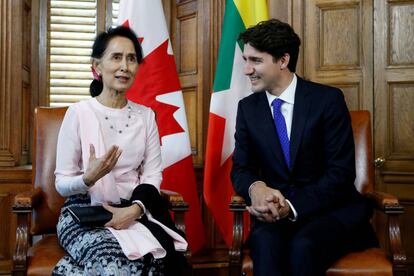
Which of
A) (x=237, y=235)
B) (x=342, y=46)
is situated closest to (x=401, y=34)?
(x=342, y=46)

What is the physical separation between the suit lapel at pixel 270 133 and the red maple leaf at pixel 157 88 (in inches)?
30.7

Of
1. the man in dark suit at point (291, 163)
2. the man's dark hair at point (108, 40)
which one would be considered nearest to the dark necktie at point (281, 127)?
the man in dark suit at point (291, 163)

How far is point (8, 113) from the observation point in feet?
10.6

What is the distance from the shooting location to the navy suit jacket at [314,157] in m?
2.19

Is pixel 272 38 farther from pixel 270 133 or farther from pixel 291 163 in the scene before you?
pixel 291 163

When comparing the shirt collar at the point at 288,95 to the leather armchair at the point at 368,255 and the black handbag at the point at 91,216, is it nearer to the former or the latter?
the leather armchair at the point at 368,255

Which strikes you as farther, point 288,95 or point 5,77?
point 5,77

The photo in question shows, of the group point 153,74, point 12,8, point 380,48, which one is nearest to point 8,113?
point 12,8

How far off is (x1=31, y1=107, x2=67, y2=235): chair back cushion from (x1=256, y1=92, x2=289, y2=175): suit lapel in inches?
37.3

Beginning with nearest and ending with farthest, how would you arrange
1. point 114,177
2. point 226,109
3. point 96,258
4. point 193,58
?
point 96,258 → point 114,177 → point 226,109 → point 193,58

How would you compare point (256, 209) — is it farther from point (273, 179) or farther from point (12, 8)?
point (12, 8)

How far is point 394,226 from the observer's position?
2.11 metres

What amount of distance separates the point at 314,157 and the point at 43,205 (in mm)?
1218

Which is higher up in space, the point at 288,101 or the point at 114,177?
the point at 288,101
